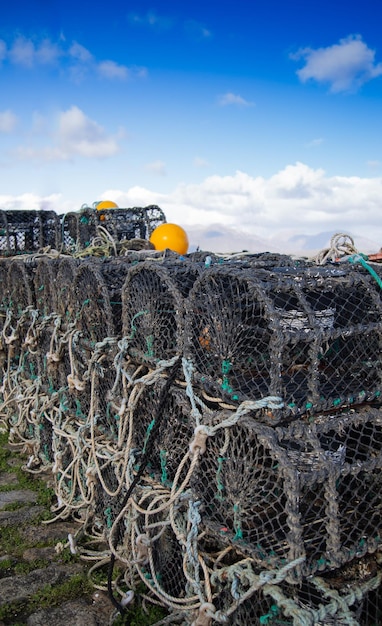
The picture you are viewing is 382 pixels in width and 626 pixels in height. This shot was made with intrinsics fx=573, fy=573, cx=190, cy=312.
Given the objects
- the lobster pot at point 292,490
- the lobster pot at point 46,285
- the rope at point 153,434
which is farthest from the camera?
the lobster pot at point 46,285

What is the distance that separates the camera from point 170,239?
5.62 m

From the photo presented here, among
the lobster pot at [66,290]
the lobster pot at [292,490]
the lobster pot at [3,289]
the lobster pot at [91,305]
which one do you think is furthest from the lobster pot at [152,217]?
the lobster pot at [292,490]

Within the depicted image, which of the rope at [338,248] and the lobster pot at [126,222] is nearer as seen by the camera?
the rope at [338,248]

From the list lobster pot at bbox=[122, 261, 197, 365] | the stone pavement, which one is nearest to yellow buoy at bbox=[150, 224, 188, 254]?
lobster pot at bbox=[122, 261, 197, 365]

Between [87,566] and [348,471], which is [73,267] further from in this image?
[348,471]

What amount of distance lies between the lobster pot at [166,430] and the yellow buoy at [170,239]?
2.75 meters

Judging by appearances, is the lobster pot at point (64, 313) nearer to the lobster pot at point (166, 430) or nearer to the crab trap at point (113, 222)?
the lobster pot at point (166, 430)

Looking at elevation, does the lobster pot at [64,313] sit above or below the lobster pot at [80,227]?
below

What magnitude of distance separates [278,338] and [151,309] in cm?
109

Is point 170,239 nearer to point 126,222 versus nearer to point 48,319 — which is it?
point 126,222

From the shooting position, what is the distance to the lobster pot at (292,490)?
2.03 m

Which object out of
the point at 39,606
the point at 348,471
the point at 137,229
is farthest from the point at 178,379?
the point at 137,229

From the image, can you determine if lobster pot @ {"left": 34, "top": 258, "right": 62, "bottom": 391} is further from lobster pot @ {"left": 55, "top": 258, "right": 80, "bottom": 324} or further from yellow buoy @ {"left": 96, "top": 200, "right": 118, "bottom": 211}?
yellow buoy @ {"left": 96, "top": 200, "right": 118, "bottom": 211}

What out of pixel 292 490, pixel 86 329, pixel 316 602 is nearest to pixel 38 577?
pixel 86 329
